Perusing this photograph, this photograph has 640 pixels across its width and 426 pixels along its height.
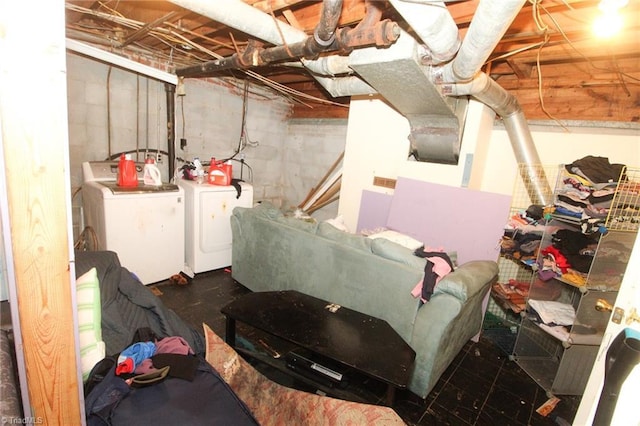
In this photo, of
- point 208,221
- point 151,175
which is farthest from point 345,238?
point 151,175

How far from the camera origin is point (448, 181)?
9.07 feet

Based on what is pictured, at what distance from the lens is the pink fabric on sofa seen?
116 centimetres

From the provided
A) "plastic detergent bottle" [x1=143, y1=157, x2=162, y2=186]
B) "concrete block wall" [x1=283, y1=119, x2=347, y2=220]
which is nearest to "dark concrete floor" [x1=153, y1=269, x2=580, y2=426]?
"plastic detergent bottle" [x1=143, y1=157, x2=162, y2=186]

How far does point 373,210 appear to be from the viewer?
3262mm

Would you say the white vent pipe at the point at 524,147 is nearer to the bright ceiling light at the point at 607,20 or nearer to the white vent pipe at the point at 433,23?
the bright ceiling light at the point at 607,20

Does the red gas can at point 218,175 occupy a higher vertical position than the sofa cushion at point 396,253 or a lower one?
higher

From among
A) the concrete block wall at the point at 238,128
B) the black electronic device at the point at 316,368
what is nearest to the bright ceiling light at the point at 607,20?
the black electronic device at the point at 316,368

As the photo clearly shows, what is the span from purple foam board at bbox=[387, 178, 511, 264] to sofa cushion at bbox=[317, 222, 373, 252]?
859 millimetres

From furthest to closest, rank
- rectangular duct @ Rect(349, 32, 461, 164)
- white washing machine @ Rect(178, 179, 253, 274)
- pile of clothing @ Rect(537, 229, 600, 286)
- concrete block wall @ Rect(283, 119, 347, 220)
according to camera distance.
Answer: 1. concrete block wall @ Rect(283, 119, 347, 220)
2. white washing machine @ Rect(178, 179, 253, 274)
3. pile of clothing @ Rect(537, 229, 600, 286)
4. rectangular duct @ Rect(349, 32, 461, 164)

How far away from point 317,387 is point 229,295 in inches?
61.0

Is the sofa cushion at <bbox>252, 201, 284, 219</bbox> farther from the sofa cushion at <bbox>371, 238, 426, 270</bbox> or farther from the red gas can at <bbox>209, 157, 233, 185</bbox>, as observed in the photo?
the sofa cushion at <bbox>371, 238, 426, 270</bbox>

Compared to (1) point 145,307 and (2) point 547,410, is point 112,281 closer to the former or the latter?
(1) point 145,307

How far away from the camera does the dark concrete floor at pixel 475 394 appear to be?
1754 mm

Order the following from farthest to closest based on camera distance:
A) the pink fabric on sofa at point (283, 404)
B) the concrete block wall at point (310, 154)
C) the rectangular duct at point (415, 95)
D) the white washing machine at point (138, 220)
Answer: the concrete block wall at point (310, 154), the white washing machine at point (138, 220), the rectangular duct at point (415, 95), the pink fabric on sofa at point (283, 404)
